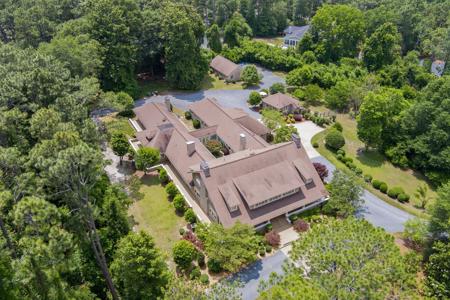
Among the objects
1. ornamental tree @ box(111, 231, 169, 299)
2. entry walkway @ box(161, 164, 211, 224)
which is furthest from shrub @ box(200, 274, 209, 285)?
entry walkway @ box(161, 164, 211, 224)

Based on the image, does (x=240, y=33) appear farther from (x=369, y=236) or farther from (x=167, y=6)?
(x=369, y=236)

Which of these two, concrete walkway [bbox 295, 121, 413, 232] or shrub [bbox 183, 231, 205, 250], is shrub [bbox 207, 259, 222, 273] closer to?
shrub [bbox 183, 231, 205, 250]

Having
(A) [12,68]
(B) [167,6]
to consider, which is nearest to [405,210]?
(A) [12,68]

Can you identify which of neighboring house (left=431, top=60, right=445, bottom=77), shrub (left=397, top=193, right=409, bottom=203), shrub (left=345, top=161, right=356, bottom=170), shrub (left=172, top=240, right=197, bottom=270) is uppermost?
shrub (left=172, top=240, right=197, bottom=270)

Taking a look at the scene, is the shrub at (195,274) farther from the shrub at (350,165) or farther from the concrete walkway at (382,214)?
the shrub at (350,165)

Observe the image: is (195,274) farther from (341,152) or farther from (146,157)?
(341,152)

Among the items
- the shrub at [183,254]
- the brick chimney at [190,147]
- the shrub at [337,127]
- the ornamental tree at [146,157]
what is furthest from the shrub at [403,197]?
the ornamental tree at [146,157]
